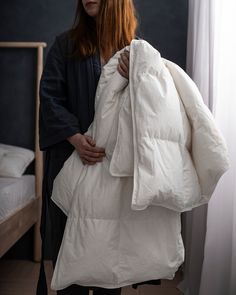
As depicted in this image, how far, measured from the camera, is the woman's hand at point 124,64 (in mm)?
861

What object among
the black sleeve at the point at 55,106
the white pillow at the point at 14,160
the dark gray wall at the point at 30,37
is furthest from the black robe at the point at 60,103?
the dark gray wall at the point at 30,37

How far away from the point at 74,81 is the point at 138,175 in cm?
40

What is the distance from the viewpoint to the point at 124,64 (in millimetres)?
866

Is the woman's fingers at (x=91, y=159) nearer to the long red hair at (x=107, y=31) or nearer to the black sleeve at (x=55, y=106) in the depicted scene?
the black sleeve at (x=55, y=106)

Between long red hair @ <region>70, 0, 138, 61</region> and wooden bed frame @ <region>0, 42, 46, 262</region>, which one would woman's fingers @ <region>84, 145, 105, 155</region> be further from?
wooden bed frame @ <region>0, 42, 46, 262</region>

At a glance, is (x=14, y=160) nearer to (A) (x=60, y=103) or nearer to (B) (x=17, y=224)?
(B) (x=17, y=224)

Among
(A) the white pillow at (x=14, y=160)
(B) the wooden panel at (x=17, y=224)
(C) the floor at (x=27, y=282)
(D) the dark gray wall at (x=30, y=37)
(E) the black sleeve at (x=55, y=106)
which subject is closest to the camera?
(E) the black sleeve at (x=55, y=106)

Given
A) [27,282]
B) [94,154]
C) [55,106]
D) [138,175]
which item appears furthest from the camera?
[27,282]

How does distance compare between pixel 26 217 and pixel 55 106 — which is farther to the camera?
pixel 26 217

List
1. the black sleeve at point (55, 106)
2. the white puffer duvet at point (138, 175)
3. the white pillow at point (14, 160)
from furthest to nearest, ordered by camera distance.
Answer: the white pillow at point (14, 160)
the black sleeve at point (55, 106)
the white puffer duvet at point (138, 175)

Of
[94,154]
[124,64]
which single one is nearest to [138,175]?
[94,154]

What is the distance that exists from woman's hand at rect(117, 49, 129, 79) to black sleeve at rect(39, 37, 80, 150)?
202mm

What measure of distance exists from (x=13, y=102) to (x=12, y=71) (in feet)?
0.70

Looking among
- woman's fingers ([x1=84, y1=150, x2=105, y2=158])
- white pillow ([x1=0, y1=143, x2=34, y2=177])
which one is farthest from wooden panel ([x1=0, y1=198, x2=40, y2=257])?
woman's fingers ([x1=84, y1=150, x2=105, y2=158])
